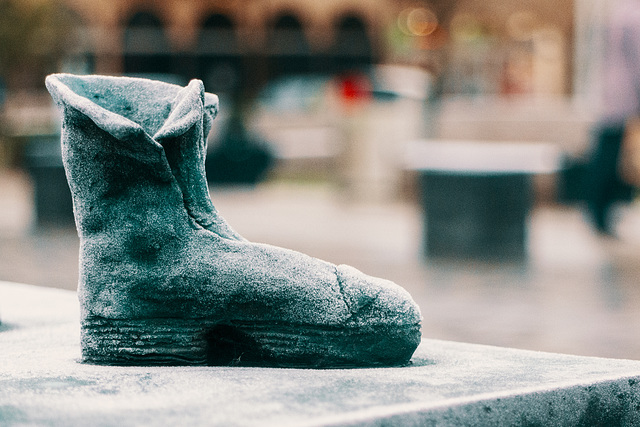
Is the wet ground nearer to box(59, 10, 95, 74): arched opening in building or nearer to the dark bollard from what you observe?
the dark bollard

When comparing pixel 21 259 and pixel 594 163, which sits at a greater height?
pixel 594 163

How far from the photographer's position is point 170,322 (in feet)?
8.17

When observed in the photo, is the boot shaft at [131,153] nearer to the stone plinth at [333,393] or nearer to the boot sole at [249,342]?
the boot sole at [249,342]

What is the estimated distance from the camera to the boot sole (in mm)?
2488

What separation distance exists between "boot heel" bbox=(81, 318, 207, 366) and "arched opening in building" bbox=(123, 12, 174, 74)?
108 ft

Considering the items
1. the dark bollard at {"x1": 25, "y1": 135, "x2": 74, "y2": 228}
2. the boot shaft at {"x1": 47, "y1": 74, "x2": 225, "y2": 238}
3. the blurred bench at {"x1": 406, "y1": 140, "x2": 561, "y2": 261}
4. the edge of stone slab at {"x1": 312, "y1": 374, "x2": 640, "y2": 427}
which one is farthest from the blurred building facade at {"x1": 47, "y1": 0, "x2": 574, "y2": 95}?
the edge of stone slab at {"x1": 312, "y1": 374, "x2": 640, "y2": 427}

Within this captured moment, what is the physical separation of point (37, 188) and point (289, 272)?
9302 mm

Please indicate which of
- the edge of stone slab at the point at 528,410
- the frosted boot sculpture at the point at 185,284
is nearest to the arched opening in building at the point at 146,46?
the frosted boot sculpture at the point at 185,284

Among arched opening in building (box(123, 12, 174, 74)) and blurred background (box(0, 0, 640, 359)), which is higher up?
arched opening in building (box(123, 12, 174, 74))

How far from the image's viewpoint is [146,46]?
3531 cm

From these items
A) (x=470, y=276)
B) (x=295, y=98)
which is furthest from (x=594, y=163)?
(x=295, y=98)

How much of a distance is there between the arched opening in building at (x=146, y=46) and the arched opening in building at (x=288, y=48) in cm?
364

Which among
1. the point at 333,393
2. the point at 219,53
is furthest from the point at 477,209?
the point at 219,53

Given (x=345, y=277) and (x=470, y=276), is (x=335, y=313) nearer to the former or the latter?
(x=345, y=277)
